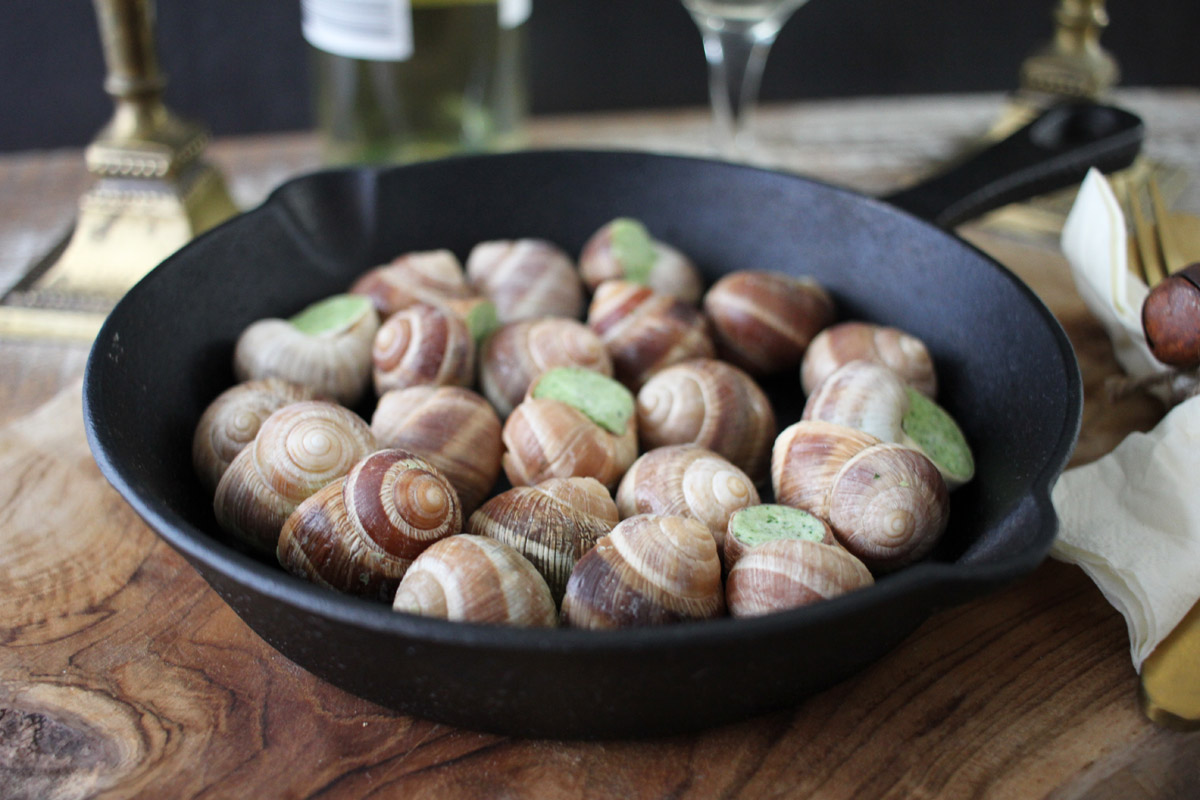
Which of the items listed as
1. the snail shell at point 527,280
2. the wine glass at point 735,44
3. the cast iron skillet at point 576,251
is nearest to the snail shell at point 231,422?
the cast iron skillet at point 576,251

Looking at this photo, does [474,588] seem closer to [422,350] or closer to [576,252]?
[422,350]

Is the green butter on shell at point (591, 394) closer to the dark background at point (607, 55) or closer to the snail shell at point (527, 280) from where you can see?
the snail shell at point (527, 280)

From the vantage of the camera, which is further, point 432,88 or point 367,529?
point 432,88

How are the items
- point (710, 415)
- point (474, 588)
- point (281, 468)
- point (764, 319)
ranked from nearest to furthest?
point (474, 588)
point (281, 468)
point (710, 415)
point (764, 319)

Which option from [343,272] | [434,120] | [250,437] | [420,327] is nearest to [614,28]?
[434,120]

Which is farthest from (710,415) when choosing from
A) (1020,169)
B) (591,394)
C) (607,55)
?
(607,55)

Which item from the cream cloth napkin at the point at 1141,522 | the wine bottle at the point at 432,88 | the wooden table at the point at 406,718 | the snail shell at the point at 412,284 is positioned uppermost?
the wine bottle at the point at 432,88
